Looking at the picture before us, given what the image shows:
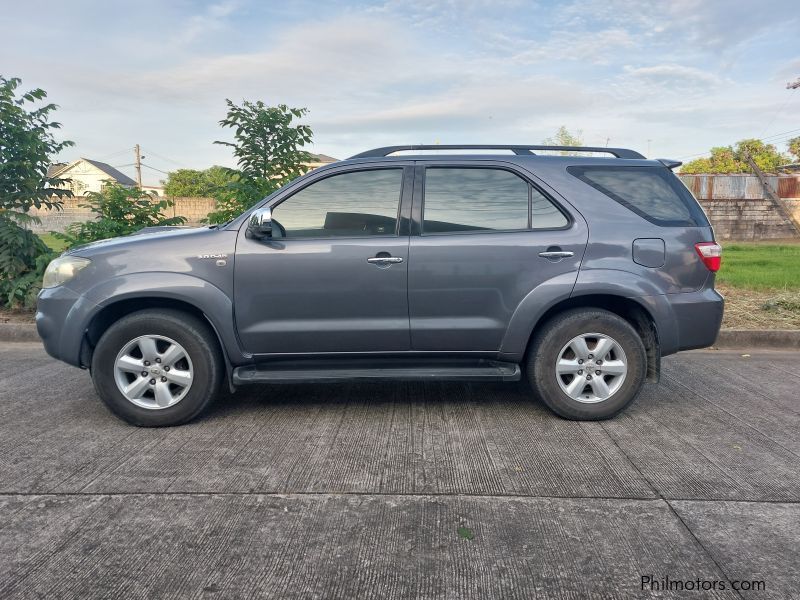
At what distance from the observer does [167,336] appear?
4.27 meters

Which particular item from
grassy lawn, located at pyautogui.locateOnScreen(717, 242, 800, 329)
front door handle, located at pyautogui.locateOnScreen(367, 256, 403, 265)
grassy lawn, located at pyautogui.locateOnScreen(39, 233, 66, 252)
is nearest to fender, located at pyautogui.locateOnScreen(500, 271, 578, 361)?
front door handle, located at pyautogui.locateOnScreen(367, 256, 403, 265)

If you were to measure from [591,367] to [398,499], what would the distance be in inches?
73.1

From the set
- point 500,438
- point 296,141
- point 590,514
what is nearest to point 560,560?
point 590,514

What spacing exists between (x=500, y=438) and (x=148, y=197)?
5926 millimetres

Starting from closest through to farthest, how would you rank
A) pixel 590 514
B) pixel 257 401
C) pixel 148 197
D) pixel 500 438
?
1. pixel 590 514
2. pixel 500 438
3. pixel 257 401
4. pixel 148 197

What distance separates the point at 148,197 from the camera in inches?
320

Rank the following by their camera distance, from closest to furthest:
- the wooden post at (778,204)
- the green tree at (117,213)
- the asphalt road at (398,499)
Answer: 1. the asphalt road at (398,499)
2. the green tree at (117,213)
3. the wooden post at (778,204)

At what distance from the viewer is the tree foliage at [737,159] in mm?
57375

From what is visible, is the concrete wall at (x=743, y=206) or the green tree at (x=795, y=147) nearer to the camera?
the concrete wall at (x=743, y=206)

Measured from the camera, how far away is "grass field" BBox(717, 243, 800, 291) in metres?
9.86

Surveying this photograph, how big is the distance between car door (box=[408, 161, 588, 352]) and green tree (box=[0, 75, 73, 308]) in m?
5.68

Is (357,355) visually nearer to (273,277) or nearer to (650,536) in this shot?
(273,277)

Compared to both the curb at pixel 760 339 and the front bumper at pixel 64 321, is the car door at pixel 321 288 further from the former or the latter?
the curb at pixel 760 339

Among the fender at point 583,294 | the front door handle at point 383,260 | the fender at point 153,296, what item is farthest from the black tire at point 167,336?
the fender at point 583,294
